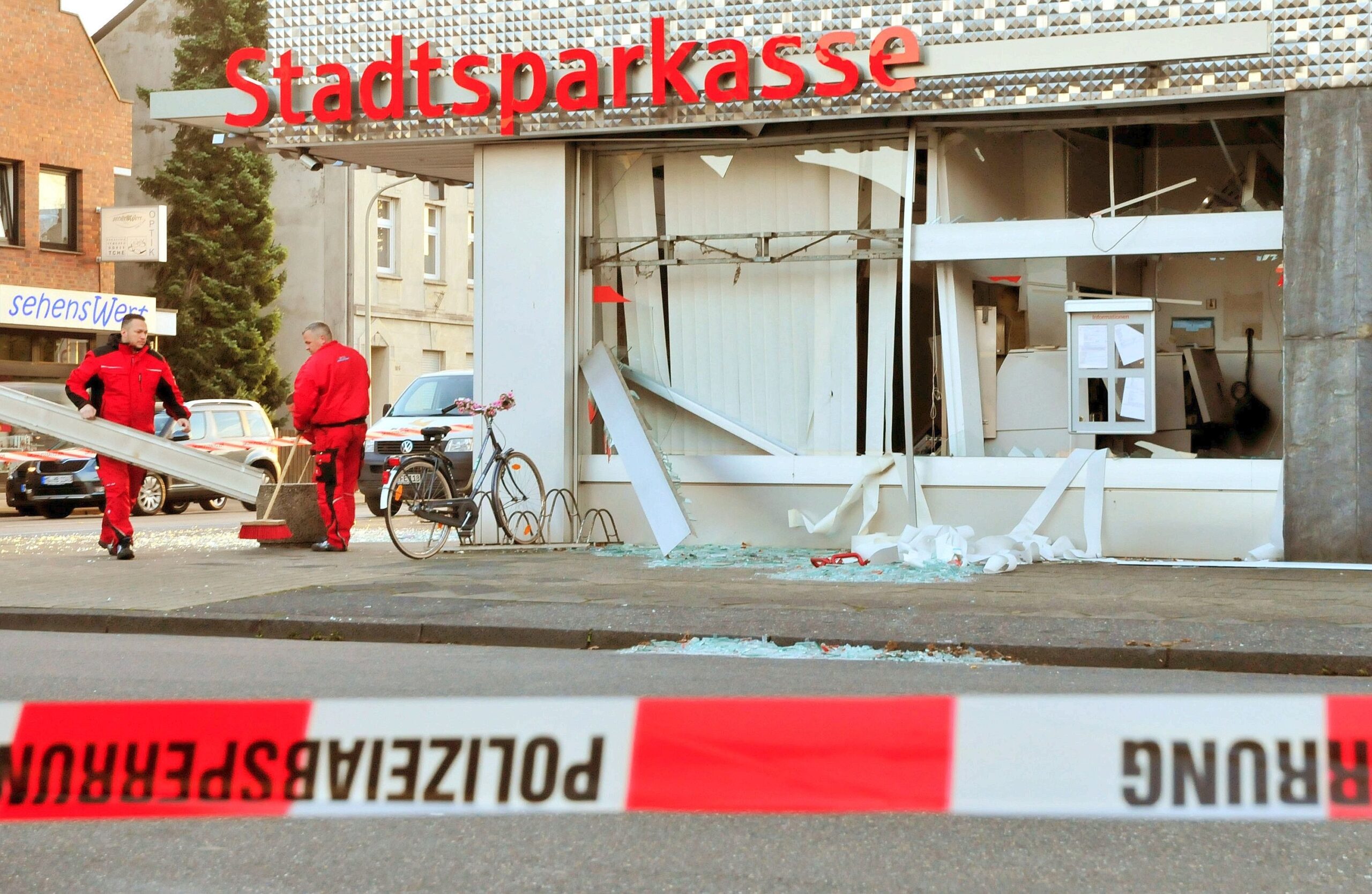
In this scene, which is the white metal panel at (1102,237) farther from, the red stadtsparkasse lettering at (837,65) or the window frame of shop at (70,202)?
the window frame of shop at (70,202)

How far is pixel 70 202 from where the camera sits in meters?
33.3

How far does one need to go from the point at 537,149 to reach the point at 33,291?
20347 mm

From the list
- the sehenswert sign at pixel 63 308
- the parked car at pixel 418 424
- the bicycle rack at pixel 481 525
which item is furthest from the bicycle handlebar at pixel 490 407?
the sehenswert sign at pixel 63 308

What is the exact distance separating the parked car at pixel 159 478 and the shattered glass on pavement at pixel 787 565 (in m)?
9.95

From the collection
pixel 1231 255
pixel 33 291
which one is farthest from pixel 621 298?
pixel 33 291

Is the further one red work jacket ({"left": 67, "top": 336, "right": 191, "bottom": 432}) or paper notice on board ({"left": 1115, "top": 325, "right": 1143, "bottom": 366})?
red work jacket ({"left": 67, "top": 336, "right": 191, "bottom": 432})

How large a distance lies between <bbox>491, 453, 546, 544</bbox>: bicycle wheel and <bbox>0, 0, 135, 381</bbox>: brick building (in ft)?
65.5

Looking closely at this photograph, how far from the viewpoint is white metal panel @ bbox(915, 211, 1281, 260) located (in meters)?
12.6

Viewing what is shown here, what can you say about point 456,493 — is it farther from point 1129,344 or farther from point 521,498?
point 1129,344

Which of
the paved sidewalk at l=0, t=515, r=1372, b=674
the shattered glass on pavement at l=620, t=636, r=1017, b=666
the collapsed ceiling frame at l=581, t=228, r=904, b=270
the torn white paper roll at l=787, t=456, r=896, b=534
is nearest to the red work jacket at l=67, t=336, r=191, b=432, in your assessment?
the paved sidewalk at l=0, t=515, r=1372, b=674

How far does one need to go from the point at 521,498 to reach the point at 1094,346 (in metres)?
4.80

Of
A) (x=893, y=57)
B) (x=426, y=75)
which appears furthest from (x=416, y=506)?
(x=893, y=57)

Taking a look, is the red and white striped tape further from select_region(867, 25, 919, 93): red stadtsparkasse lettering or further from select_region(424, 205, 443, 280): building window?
select_region(424, 205, 443, 280): building window

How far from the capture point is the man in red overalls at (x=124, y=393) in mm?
13406
